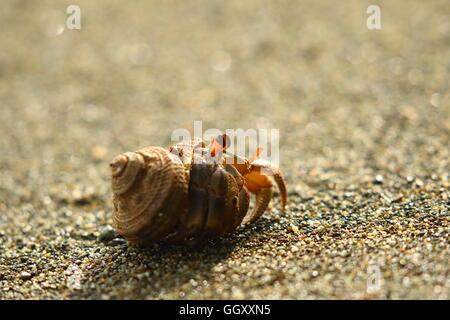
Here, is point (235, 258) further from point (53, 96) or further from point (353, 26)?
point (353, 26)

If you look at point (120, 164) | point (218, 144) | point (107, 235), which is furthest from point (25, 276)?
point (218, 144)

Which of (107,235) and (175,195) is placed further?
(107,235)

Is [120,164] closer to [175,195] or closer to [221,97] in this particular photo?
[175,195]

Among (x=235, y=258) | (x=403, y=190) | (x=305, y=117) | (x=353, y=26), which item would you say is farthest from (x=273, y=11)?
(x=235, y=258)

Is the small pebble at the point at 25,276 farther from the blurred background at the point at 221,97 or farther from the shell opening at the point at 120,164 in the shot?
the shell opening at the point at 120,164

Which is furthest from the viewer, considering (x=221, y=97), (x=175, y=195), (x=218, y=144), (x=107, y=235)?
(x=221, y=97)

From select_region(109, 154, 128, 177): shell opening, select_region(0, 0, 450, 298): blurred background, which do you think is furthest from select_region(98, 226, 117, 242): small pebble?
select_region(109, 154, 128, 177): shell opening

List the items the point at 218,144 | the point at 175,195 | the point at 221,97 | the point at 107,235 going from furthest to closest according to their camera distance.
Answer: the point at 221,97
the point at 107,235
the point at 218,144
the point at 175,195

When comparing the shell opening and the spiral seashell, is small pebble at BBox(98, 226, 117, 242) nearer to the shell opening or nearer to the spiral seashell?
the spiral seashell

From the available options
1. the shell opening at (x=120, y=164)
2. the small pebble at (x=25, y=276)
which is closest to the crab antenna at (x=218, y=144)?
the shell opening at (x=120, y=164)
